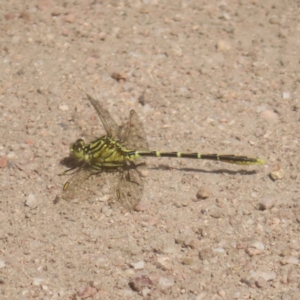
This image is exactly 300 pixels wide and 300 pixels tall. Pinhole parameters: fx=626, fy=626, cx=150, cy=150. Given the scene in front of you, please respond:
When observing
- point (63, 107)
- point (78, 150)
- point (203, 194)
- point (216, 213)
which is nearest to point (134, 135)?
point (78, 150)

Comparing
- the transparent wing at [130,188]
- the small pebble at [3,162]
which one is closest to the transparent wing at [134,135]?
the transparent wing at [130,188]

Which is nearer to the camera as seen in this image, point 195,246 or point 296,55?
point 195,246

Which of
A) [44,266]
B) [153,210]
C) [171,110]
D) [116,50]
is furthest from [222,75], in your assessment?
[44,266]

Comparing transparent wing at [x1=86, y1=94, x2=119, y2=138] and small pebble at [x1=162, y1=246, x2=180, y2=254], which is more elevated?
transparent wing at [x1=86, y1=94, x2=119, y2=138]

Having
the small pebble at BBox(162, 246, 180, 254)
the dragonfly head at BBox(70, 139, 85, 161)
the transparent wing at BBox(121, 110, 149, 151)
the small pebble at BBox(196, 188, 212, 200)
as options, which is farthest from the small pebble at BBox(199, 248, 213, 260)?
the dragonfly head at BBox(70, 139, 85, 161)

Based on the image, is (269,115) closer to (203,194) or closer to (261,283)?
(203,194)

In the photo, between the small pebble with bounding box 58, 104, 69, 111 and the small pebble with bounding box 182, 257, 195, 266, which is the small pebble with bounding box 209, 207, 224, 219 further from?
the small pebble with bounding box 58, 104, 69, 111

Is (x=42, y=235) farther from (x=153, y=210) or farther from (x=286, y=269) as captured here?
(x=286, y=269)
